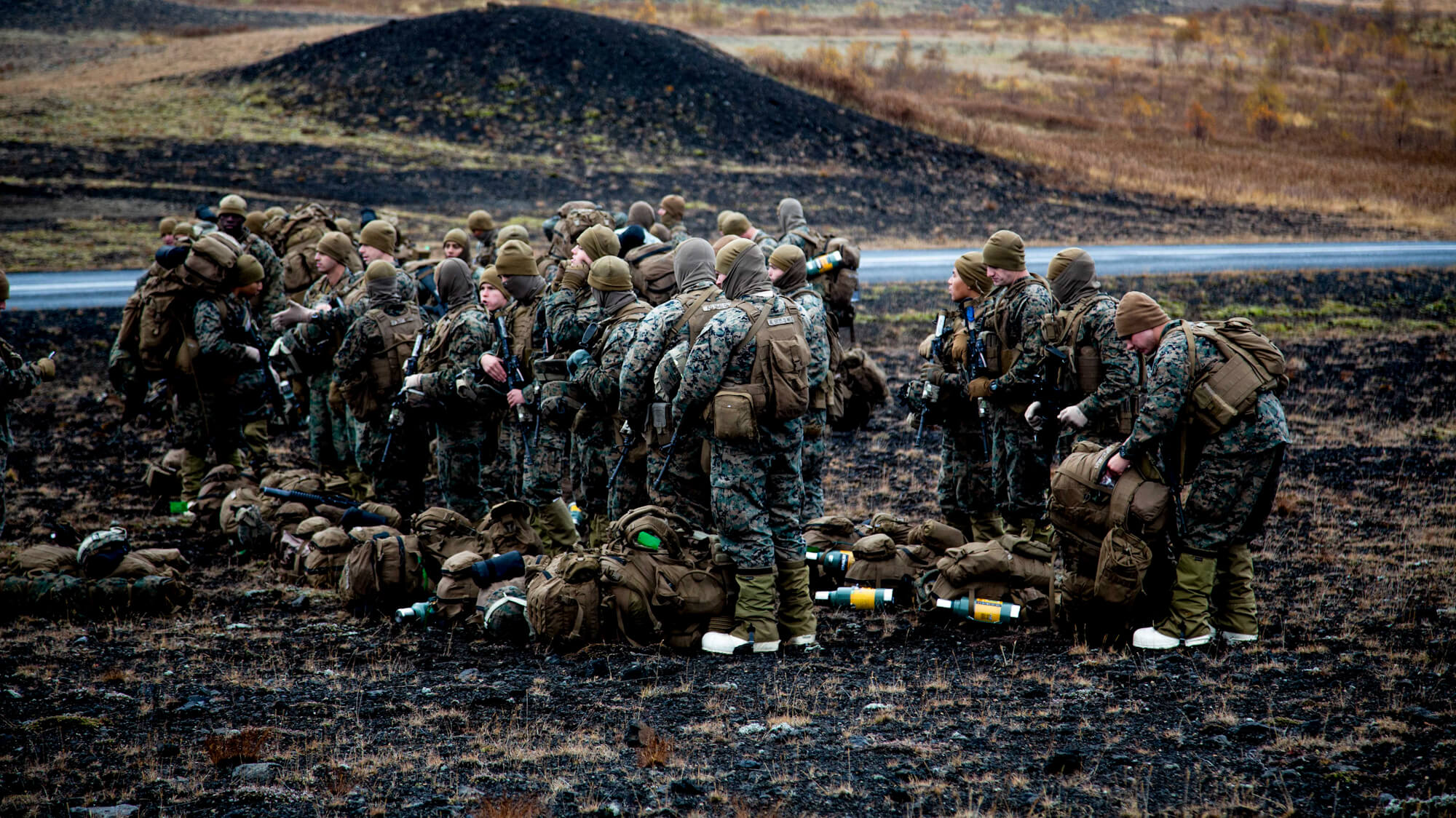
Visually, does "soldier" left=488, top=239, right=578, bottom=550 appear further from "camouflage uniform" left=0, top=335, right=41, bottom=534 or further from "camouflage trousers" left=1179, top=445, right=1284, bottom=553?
"camouflage trousers" left=1179, top=445, right=1284, bottom=553

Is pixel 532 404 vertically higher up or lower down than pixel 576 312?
lower down

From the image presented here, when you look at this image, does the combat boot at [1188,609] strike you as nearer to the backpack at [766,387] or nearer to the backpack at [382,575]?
the backpack at [766,387]

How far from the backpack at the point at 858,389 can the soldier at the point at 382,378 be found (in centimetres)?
480

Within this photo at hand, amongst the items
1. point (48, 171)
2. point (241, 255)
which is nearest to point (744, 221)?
point (241, 255)

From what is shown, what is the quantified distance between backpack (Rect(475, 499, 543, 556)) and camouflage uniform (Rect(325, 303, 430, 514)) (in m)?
1.39

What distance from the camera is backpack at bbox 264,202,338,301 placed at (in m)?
11.3

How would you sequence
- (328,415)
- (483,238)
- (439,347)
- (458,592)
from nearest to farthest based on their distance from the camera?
1. (458,592)
2. (439,347)
3. (328,415)
4. (483,238)

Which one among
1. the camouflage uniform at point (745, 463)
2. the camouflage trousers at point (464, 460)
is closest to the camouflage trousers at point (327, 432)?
the camouflage trousers at point (464, 460)

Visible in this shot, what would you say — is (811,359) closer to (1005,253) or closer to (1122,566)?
(1005,253)

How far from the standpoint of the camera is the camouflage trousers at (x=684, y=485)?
21.8 ft

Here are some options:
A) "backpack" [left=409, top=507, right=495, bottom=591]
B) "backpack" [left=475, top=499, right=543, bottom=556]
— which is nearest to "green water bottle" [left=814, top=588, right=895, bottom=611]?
"backpack" [left=475, top=499, right=543, bottom=556]

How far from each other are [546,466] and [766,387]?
261 cm

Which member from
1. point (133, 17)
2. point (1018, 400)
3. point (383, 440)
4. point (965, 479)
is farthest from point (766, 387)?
point (133, 17)

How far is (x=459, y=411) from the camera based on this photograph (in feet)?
26.7
